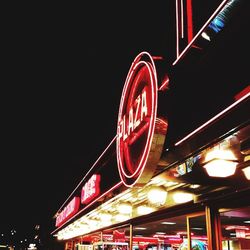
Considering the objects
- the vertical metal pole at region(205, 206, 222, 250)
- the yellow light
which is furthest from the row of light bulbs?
the yellow light

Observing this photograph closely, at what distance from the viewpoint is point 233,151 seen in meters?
3.74

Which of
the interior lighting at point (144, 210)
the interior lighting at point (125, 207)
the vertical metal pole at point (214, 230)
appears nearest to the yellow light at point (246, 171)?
the vertical metal pole at point (214, 230)

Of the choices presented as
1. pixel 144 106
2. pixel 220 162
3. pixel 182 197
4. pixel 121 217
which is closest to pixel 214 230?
pixel 182 197

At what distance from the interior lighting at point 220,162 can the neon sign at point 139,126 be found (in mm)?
725

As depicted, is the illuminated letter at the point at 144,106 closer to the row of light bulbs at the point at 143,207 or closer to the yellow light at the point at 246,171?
the yellow light at the point at 246,171

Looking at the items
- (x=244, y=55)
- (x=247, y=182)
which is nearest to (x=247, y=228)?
(x=247, y=182)

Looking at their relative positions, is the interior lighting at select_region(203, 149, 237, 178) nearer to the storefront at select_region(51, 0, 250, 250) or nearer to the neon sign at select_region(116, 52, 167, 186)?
the storefront at select_region(51, 0, 250, 250)

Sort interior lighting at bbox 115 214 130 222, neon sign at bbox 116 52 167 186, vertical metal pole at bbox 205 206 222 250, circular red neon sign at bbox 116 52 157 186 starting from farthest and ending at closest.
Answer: interior lighting at bbox 115 214 130 222 → vertical metal pole at bbox 205 206 222 250 → circular red neon sign at bbox 116 52 157 186 → neon sign at bbox 116 52 167 186

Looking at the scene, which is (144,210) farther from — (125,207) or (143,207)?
(125,207)

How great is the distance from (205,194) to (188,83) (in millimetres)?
2046

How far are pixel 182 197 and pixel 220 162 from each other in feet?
8.43

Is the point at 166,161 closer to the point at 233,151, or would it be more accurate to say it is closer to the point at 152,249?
the point at 233,151

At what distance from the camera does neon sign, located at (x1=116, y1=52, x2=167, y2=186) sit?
12.6 feet

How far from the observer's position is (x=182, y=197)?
20.7 feet
